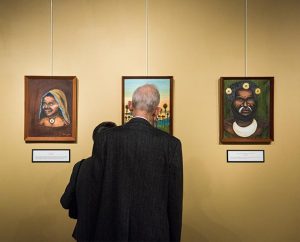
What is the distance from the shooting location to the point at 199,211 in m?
2.34

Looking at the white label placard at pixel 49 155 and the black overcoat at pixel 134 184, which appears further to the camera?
the white label placard at pixel 49 155

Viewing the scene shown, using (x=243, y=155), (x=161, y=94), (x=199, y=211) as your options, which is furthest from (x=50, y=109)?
(x=243, y=155)

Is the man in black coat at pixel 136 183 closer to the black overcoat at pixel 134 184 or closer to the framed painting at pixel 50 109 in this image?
the black overcoat at pixel 134 184

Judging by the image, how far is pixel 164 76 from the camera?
2287 mm

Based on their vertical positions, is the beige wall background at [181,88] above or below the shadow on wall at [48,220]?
above

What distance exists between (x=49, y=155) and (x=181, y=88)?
122cm

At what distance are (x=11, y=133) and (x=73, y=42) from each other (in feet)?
2.98

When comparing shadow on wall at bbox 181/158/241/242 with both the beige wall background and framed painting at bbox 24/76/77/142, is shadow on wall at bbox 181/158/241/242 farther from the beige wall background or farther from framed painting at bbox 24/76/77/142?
framed painting at bbox 24/76/77/142

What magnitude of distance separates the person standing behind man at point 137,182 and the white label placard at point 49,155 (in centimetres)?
89

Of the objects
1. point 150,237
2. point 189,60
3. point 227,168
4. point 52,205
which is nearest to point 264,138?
point 227,168

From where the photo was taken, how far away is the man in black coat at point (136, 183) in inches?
57.8

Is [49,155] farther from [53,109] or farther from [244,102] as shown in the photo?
[244,102]

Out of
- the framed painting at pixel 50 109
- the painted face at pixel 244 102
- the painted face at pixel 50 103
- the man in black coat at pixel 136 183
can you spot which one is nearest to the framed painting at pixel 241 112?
the painted face at pixel 244 102

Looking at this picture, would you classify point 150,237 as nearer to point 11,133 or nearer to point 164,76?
point 164,76
